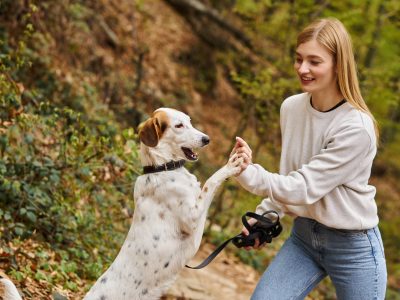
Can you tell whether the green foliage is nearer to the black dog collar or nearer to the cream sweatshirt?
the black dog collar

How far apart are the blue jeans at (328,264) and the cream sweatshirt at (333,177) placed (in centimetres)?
10

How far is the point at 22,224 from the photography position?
212 inches

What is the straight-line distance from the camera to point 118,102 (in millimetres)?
9875

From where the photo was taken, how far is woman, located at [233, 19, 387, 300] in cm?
349

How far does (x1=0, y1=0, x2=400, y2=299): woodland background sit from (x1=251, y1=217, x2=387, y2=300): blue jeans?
212 cm

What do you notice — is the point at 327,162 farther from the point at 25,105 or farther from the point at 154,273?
the point at 25,105

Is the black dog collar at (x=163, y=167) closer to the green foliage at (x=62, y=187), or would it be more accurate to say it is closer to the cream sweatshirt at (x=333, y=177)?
the cream sweatshirt at (x=333, y=177)

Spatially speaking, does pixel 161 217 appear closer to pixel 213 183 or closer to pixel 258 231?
pixel 213 183

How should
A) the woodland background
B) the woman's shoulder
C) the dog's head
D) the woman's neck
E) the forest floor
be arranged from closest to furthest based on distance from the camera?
the woman's neck < the woman's shoulder < the dog's head < the forest floor < the woodland background

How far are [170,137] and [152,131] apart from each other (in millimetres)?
156

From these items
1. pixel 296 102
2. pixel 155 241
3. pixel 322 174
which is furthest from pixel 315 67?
pixel 155 241

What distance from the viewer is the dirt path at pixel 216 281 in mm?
6242

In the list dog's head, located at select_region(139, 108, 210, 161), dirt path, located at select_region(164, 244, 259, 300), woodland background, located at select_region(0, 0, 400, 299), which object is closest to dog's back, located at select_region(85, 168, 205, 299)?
dog's head, located at select_region(139, 108, 210, 161)

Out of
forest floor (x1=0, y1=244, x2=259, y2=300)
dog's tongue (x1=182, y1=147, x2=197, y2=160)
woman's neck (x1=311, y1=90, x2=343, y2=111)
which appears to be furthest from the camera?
forest floor (x1=0, y1=244, x2=259, y2=300)
